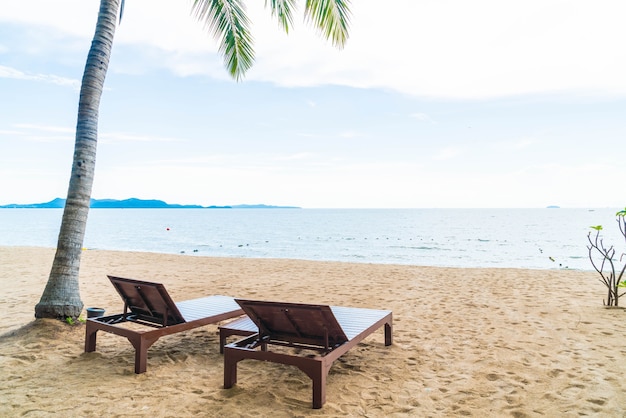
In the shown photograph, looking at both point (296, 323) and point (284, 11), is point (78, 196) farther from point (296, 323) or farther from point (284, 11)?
point (284, 11)

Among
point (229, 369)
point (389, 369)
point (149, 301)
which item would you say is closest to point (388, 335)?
point (389, 369)

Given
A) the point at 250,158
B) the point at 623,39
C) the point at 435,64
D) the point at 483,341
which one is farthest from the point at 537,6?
the point at 250,158

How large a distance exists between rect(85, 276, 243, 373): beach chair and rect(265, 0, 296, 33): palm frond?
5.15 metres

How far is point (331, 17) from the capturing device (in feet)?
20.9

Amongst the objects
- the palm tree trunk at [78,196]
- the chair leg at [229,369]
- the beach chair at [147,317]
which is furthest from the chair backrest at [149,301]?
the palm tree trunk at [78,196]

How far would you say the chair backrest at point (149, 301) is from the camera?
389 centimetres

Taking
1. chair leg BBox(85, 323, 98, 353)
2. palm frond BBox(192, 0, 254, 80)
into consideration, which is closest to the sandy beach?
chair leg BBox(85, 323, 98, 353)

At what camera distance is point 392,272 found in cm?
1154

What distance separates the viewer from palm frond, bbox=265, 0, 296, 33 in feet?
22.6

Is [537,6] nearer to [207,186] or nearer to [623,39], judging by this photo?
[623,39]

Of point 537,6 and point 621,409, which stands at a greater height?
point 537,6

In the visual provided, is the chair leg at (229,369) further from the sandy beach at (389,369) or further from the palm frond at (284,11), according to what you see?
the palm frond at (284,11)

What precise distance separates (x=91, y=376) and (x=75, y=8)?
7664mm

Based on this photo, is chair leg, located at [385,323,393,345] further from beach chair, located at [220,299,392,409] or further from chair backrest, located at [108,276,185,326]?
chair backrest, located at [108,276,185,326]
